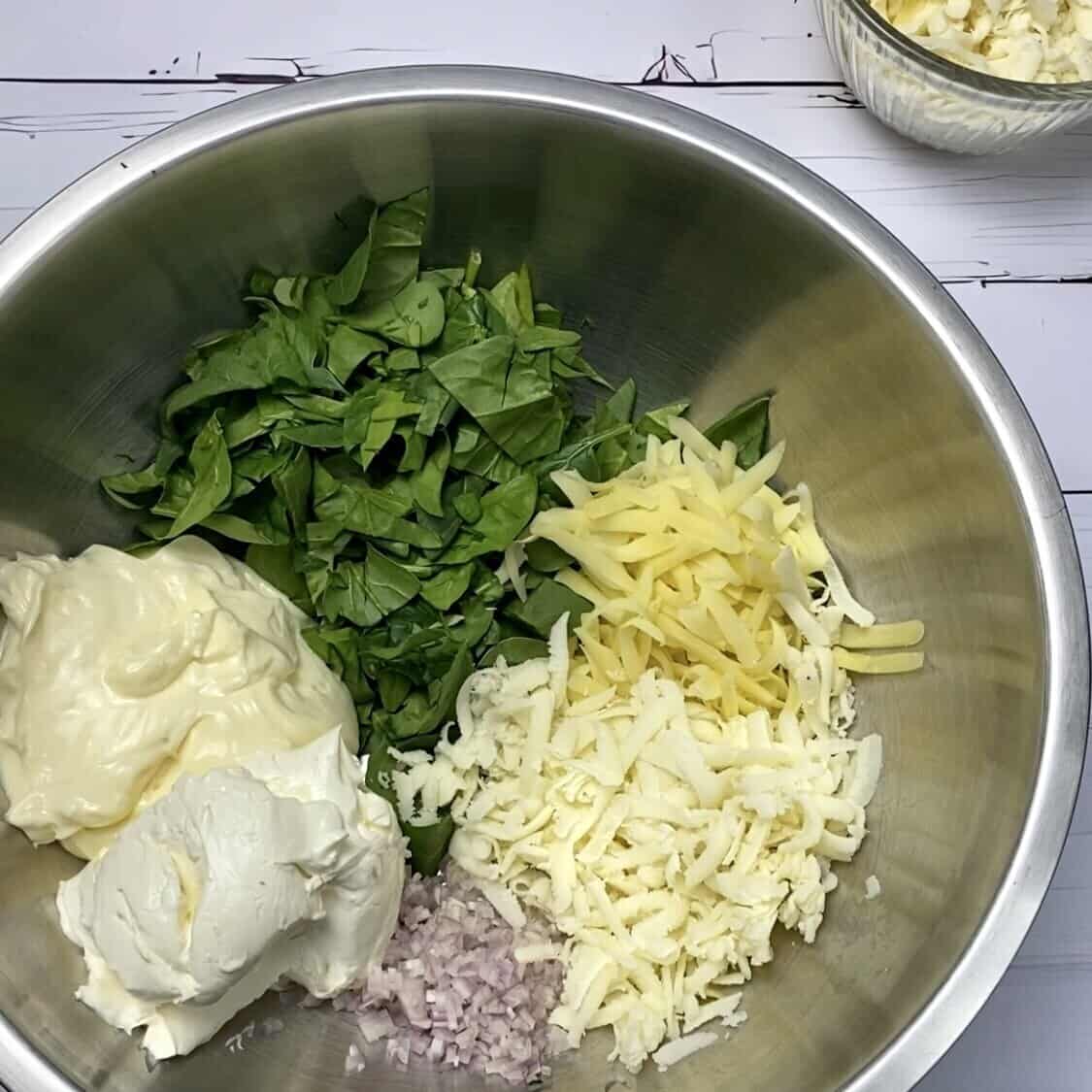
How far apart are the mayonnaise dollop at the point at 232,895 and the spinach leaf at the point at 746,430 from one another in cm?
51

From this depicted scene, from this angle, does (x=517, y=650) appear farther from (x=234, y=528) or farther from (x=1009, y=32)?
(x=1009, y=32)

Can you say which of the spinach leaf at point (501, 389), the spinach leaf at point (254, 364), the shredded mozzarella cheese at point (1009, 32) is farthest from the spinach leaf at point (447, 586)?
the shredded mozzarella cheese at point (1009, 32)

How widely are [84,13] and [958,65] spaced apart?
0.99 meters

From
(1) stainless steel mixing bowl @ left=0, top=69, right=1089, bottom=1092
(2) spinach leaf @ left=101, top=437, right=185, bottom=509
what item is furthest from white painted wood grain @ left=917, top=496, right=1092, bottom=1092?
(2) spinach leaf @ left=101, top=437, right=185, bottom=509

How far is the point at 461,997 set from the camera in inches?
43.3

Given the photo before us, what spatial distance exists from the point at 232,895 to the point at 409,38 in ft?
3.26

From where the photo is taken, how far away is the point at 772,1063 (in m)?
1.04

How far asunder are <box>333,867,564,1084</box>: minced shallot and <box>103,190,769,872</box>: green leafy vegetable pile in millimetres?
85

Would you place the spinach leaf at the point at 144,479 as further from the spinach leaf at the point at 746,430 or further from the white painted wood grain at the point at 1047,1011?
the white painted wood grain at the point at 1047,1011

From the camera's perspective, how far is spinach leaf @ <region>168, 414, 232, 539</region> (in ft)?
3.66

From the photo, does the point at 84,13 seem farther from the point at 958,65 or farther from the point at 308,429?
the point at 958,65

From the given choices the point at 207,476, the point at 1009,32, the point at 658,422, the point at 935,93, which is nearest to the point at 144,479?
the point at 207,476

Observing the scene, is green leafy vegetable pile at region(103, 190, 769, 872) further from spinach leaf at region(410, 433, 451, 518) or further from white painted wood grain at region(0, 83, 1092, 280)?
white painted wood grain at region(0, 83, 1092, 280)

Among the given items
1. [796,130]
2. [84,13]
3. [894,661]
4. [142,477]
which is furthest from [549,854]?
[84,13]
